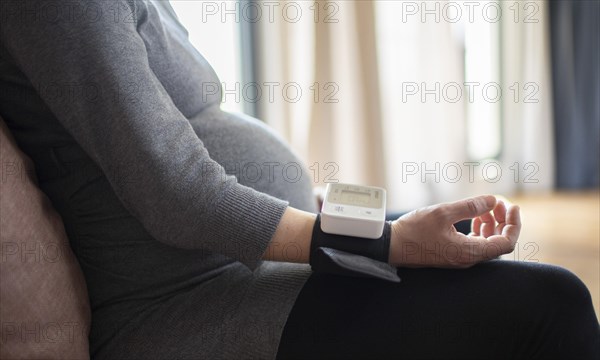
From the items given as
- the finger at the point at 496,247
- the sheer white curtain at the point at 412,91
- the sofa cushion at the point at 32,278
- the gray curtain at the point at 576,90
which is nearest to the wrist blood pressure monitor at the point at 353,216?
the finger at the point at 496,247

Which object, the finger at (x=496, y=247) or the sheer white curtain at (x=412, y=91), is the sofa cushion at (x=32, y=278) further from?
the sheer white curtain at (x=412, y=91)

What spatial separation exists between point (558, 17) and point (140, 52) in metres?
2.38

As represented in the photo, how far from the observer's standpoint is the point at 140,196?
0.70 meters

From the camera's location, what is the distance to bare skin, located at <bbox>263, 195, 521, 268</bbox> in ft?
2.42

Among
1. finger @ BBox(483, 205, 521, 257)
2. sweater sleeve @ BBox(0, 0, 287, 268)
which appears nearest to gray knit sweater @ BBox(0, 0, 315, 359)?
sweater sleeve @ BBox(0, 0, 287, 268)

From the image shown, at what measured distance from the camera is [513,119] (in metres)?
2.69

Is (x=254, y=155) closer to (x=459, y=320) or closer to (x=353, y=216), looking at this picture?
(x=353, y=216)

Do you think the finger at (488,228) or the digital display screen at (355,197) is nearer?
the digital display screen at (355,197)

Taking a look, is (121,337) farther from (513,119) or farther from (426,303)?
(513,119)

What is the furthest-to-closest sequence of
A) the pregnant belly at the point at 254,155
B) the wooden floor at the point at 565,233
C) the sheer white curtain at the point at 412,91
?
1. the sheer white curtain at the point at 412,91
2. the wooden floor at the point at 565,233
3. the pregnant belly at the point at 254,155

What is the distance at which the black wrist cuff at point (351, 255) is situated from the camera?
0.70 m

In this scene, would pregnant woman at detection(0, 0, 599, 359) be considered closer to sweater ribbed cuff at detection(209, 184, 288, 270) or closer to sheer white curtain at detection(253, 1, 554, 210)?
sweater ribbed cuff at detection(209, 184, 288, 270)

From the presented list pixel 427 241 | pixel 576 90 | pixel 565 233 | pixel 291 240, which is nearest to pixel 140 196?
pixel 291 240

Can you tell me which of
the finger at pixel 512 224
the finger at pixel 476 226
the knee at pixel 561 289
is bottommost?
the knee at pixel 561 289
